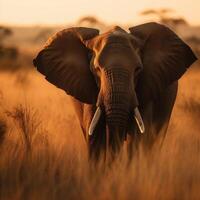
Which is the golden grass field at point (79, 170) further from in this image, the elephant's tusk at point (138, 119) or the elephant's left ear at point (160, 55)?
the elephant's left ear at point (160, 55)

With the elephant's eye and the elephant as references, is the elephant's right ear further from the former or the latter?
the elephant's eye

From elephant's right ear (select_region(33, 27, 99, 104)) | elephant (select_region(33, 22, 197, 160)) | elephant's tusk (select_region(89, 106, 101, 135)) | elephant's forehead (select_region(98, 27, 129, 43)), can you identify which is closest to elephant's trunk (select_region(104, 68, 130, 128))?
elephant (select_region(33, 22, 197, 160))

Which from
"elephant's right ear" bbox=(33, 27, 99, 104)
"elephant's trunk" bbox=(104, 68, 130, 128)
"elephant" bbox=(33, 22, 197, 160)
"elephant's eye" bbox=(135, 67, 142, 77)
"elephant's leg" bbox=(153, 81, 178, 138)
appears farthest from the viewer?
"elephant's leg" bbox=(153, 81, 178, 138)

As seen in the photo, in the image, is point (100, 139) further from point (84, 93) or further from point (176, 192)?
point (176, 192)

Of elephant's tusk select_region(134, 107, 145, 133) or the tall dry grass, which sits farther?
elephant's tusk select_region(134, 107, 145, 133)

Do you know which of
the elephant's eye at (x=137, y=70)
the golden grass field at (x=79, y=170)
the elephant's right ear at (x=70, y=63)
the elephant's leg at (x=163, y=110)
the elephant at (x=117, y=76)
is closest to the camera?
the golden grass field at (x=79, y=170)

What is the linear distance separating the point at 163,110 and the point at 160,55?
2.17ft

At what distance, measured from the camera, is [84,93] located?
25.5ft

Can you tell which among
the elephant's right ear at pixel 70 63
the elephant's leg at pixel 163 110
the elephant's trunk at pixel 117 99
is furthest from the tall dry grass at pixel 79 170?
the elephant's right ear at pixel 70 63

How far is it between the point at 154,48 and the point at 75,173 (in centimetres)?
201

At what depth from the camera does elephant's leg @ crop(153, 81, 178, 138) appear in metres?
8.36

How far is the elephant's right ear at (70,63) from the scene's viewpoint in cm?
778

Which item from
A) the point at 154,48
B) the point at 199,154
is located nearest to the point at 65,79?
the point at 154,48

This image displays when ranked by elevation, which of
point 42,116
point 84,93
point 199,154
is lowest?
point 42,116
